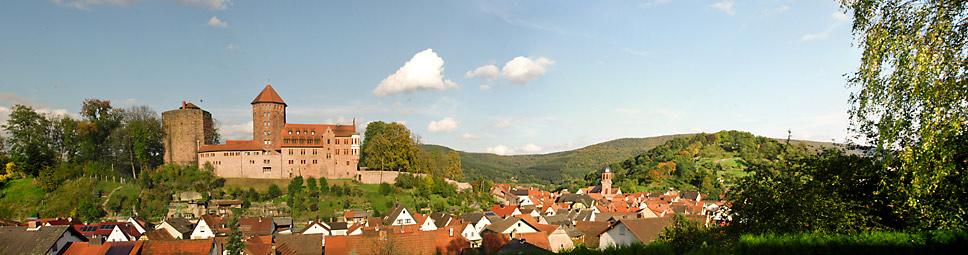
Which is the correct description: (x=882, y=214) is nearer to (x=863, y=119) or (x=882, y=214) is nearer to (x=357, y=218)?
(x=863, y=119)

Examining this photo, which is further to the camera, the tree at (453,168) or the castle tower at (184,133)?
the tree at (453,168)

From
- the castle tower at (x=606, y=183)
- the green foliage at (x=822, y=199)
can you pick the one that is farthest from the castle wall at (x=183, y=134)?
the castle tower at (x=606, y=183)

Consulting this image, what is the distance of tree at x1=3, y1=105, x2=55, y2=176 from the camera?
50344 millimetres

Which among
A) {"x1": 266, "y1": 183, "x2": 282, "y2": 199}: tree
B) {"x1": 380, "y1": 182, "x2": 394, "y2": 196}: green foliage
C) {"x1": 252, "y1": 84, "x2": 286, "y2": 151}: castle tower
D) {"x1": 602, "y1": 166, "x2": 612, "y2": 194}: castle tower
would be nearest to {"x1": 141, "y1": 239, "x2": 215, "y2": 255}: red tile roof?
{"x1": 266, "y1": 183, "x2": 282, "y2": 199}: tree

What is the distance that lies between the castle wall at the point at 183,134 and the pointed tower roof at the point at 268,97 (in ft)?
22.8

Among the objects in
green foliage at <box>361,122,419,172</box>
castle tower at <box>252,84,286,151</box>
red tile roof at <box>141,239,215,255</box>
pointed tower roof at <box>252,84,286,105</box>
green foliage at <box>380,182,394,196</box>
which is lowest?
red tile roof at <box>141,239,215,255</box>

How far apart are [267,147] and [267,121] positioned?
2.97 meters

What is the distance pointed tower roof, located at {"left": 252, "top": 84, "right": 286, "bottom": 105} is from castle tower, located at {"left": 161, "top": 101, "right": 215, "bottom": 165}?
6.90 meters

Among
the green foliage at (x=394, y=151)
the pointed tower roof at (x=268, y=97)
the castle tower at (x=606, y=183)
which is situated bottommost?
the castle tower at (x=606, y=183)

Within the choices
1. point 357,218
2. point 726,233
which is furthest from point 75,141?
point 726,233

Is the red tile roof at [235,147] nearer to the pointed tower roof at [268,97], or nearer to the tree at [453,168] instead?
the pointed tower roof at [268,97]

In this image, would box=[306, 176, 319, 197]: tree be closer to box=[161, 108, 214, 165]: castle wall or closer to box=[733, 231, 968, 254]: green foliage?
box=[161, 108, 214, 165]: castle wall

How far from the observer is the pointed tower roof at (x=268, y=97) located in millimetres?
57859

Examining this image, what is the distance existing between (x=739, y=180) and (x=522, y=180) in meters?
167
